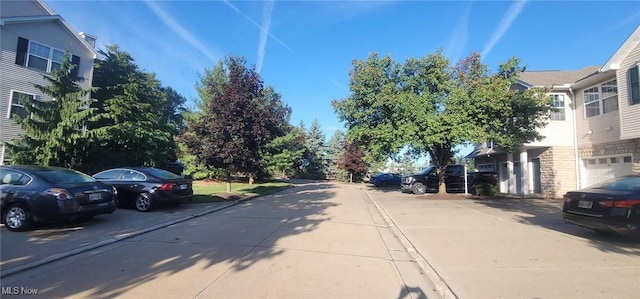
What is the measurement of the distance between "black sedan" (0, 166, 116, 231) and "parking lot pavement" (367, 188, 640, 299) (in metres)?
A: 7.56

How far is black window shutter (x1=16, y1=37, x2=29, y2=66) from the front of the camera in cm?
1905

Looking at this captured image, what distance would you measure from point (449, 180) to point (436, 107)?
6.29 m

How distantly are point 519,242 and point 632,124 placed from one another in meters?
10.8

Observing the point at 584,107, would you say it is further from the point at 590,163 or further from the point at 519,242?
the point at 519,242

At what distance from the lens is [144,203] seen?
1166 centimetres

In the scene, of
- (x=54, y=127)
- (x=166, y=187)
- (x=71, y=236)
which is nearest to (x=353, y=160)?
(x=54, y=127)

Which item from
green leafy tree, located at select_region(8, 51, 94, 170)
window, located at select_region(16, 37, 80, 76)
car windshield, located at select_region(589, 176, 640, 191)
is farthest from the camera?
window, located at select_region(16, 37, 80, 76)

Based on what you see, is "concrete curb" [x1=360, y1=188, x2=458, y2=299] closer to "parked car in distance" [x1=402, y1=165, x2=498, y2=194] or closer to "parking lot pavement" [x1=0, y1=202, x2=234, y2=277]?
"parking lot pavement" [x1=0, y1=202, x2=234, y2=277]

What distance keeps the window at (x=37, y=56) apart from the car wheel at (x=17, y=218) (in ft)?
45.9

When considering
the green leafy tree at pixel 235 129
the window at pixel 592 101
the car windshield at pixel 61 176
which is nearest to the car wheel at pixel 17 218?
the car windshield at pixel 61 176

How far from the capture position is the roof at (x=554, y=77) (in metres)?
20.1

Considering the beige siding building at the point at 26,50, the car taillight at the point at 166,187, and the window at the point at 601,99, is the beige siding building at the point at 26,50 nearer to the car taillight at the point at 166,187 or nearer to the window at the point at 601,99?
the car taillight at the point at 166,187

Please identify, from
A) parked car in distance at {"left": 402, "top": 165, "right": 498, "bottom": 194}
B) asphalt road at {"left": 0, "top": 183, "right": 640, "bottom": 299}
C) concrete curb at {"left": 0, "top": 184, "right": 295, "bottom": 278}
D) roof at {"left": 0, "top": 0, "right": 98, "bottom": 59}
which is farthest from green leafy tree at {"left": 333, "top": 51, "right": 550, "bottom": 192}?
roof at {"left": 0, "top": 0, "right": 98, "bottom": 59}

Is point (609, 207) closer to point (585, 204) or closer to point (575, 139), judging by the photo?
point (585, 204)
